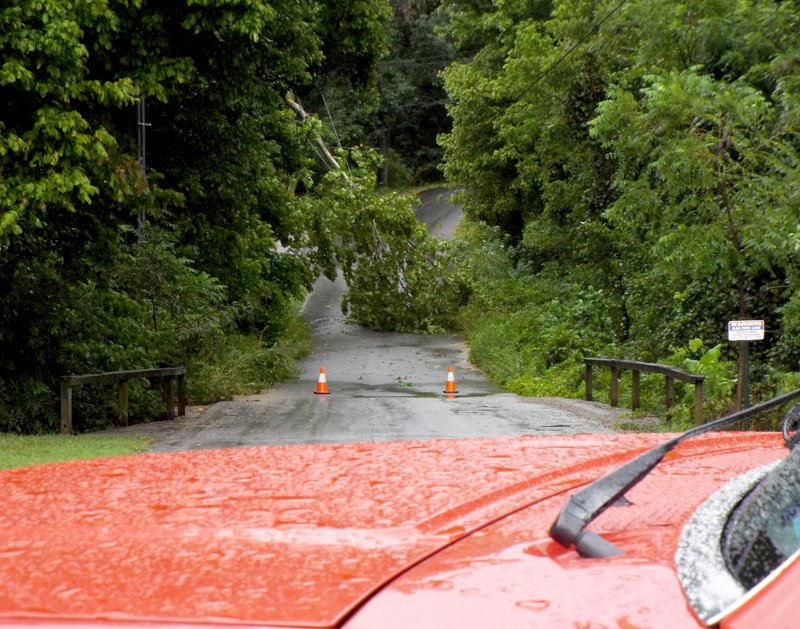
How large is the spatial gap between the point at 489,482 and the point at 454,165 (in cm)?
4128

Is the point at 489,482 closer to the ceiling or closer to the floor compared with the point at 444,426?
closer to the ceiling

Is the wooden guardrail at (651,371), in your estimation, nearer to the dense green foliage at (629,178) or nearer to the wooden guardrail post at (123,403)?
the dense green foliage at (629,178)

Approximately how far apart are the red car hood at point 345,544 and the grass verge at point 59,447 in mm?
9090

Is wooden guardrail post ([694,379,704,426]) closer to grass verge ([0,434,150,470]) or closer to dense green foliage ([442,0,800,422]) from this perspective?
dense green foliage ([442,0,800,422])

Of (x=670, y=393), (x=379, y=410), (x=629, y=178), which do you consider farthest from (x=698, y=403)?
(x=629, y=178)

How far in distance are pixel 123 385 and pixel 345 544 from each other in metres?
15.0

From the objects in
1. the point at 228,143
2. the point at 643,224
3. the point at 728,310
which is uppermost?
the point at 228,143

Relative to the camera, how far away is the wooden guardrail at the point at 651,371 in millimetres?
14891

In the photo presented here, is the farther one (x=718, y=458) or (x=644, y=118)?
(x=644, y=118)

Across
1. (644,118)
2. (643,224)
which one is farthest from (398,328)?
(644,118)

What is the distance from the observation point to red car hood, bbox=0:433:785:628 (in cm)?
134

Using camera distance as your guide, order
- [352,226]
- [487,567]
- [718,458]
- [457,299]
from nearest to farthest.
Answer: [487,567] < [718,458] < [352,226] < [457,299]

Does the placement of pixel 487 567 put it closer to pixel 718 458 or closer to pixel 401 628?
pixel 401 628

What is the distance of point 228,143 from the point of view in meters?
19.8
